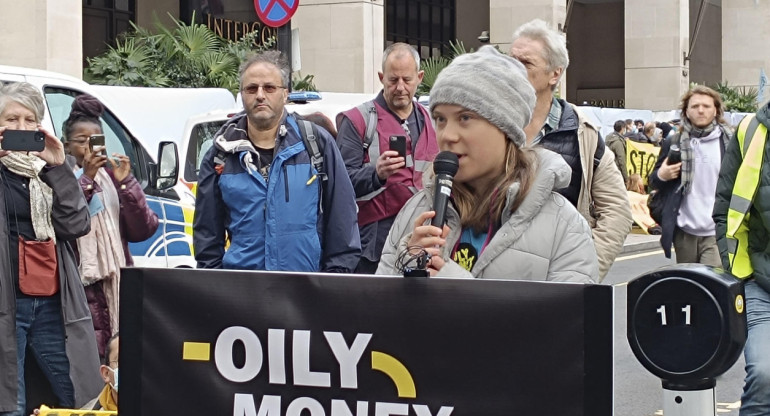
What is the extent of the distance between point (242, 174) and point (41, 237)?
3.48 feet

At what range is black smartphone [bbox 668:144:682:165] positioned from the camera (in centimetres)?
912

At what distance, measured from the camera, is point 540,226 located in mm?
3594

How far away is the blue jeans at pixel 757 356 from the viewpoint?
5.16 metres

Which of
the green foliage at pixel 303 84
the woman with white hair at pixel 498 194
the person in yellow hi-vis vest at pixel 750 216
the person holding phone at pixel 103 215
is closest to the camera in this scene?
the woman with white hair at pixel 498 194

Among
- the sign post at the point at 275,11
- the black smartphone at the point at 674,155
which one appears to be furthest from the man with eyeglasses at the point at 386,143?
the sign post at the point at 275,11

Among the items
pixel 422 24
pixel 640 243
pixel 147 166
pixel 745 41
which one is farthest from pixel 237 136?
pixel 745 41

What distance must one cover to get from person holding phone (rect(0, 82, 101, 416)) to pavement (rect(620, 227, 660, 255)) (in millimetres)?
14414

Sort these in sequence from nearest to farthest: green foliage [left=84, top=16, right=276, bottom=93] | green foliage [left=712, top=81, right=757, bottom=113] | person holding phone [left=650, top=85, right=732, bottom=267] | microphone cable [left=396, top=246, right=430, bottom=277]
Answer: microphone cable [left=396, top=246, right=430, bottom=277]
person holding phone [left=650, top=85, right=732, bottom=267]
green foliage [left=84, top=16, right=276, bottom=93]
green foliage [left=712, top=81, right=757, bottom=113]

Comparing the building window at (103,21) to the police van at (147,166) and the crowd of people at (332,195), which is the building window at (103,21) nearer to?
the police van at (147,166)

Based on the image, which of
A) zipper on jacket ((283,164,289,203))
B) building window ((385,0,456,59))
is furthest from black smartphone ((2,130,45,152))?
building window ((385,0,456,59))

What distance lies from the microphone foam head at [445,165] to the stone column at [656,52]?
33.6 metres

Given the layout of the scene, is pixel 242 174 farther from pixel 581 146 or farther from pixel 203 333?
pixel 203 333

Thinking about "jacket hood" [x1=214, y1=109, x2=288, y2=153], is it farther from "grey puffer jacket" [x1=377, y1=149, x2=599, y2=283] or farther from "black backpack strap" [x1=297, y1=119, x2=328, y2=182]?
"grey puffer jacket" [x1=377, y1=149, x2=599, y2=283]

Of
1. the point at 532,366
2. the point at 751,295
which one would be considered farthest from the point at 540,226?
the point at 751,295
